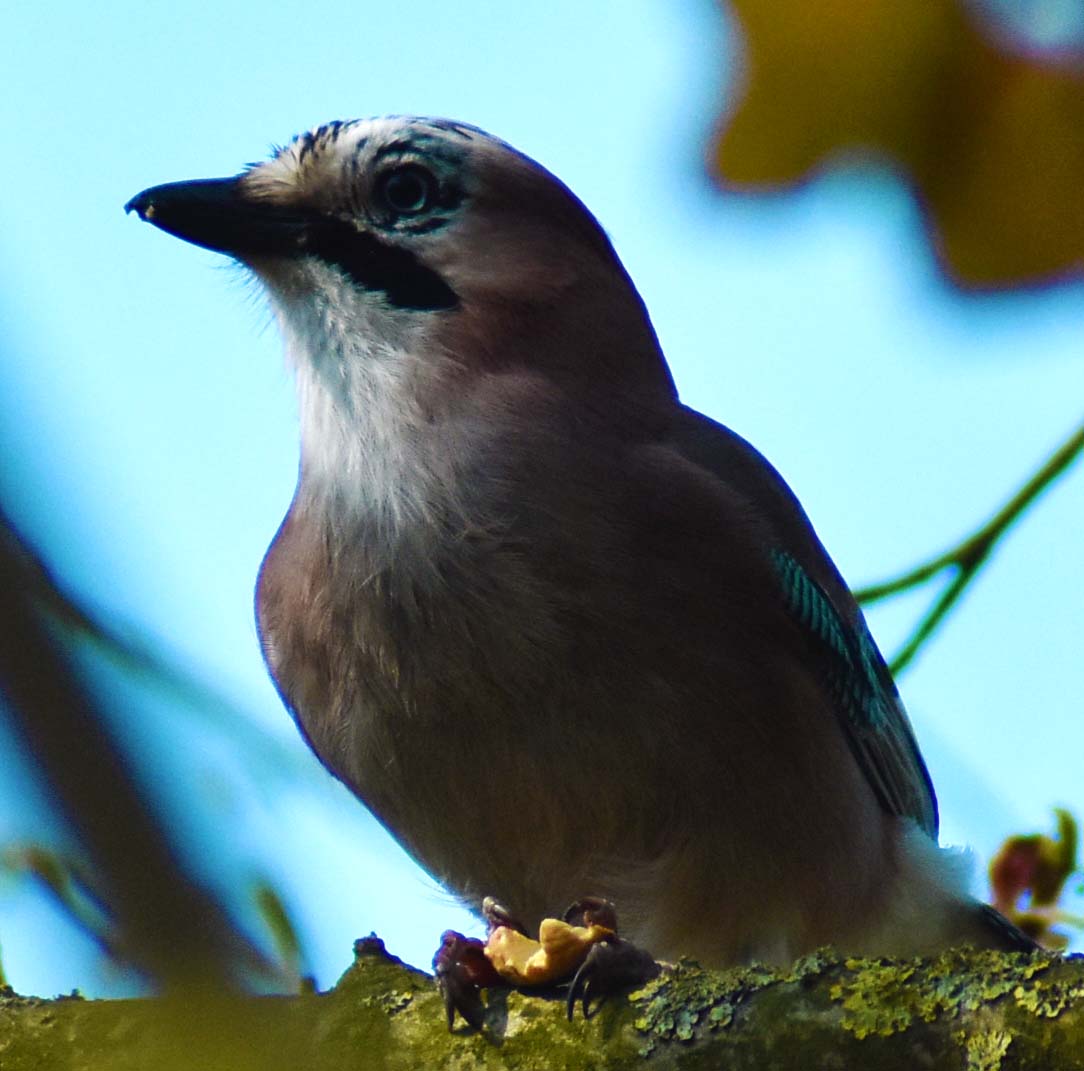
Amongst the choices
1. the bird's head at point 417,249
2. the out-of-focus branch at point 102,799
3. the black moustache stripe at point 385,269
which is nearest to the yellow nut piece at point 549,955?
the bird's head at point 417,249

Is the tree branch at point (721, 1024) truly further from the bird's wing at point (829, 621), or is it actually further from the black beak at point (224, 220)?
the black beak at point (224, 220)

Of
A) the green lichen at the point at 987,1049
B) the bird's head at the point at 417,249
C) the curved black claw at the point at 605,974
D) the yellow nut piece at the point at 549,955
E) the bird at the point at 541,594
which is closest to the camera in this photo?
the green lichen at the point at 987,1049

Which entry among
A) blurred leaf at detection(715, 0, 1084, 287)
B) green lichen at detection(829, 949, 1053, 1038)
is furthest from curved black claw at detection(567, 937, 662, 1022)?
blurred leaf at detection(715, 0, 1084, 287)

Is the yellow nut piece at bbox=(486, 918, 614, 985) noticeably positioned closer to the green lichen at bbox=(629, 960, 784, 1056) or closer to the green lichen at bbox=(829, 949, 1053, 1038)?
the green lichen at bbox=(629, 960, 784, 1056)

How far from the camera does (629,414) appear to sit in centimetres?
431

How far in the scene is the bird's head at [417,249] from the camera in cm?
426

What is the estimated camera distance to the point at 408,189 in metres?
4.46

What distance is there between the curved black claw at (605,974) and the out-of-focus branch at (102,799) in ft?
7.29

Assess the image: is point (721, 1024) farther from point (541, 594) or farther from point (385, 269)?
point (385, 269)

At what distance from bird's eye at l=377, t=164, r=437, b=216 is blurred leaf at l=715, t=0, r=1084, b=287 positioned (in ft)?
5.70

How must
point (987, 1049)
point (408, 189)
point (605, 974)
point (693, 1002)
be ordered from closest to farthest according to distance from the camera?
point (987, 1049) → point (693, 1002) → point (605, 974) → point (408, 189)

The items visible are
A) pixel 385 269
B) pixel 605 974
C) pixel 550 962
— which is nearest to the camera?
pixel 605 974

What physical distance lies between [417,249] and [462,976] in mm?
2134

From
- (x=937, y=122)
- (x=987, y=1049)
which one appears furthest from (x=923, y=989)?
(x=937, y=122)
